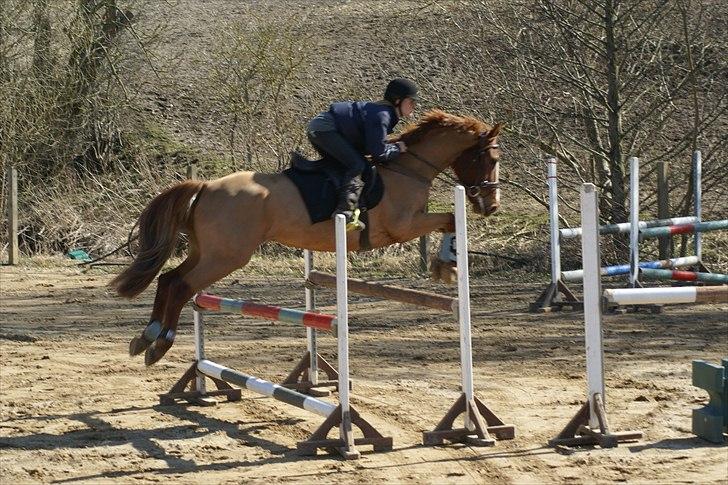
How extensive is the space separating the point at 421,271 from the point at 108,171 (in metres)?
7.16

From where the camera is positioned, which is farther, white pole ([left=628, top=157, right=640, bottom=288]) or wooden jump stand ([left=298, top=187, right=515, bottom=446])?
white pole ([left=628, top=157, right=640, bottom=288])

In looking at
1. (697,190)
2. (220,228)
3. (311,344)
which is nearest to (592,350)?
(311,344)

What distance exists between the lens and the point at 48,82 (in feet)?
61.2

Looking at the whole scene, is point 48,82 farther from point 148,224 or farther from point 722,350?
point 722,350

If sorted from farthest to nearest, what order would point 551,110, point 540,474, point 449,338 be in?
point 551,110
point 449,338
point 540,474

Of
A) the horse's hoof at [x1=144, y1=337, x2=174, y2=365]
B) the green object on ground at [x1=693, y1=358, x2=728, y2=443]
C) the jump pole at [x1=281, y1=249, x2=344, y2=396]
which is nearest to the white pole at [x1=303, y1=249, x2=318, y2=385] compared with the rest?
the jump pole at [x1=281, y1=249, x2=344, y2=396]

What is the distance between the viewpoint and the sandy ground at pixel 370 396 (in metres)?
5.87

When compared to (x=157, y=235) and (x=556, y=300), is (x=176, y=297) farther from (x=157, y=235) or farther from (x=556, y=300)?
(x=556, y=300)

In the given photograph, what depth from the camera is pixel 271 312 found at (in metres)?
6.88

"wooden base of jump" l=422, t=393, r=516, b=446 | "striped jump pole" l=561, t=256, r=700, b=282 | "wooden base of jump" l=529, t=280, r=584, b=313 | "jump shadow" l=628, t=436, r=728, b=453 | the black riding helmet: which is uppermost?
the black riding helmet

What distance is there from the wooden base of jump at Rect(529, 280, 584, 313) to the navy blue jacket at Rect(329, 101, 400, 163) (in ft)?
12.8

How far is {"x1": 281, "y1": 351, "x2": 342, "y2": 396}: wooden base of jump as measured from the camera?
7.88 metres

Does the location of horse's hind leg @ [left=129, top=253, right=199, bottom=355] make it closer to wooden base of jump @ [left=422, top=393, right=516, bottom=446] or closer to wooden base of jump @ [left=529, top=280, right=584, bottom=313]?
wooden base of jump @ [left=422, top=393, right=516, bottom=446]

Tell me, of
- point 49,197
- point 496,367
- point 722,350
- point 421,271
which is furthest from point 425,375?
point 49,197
